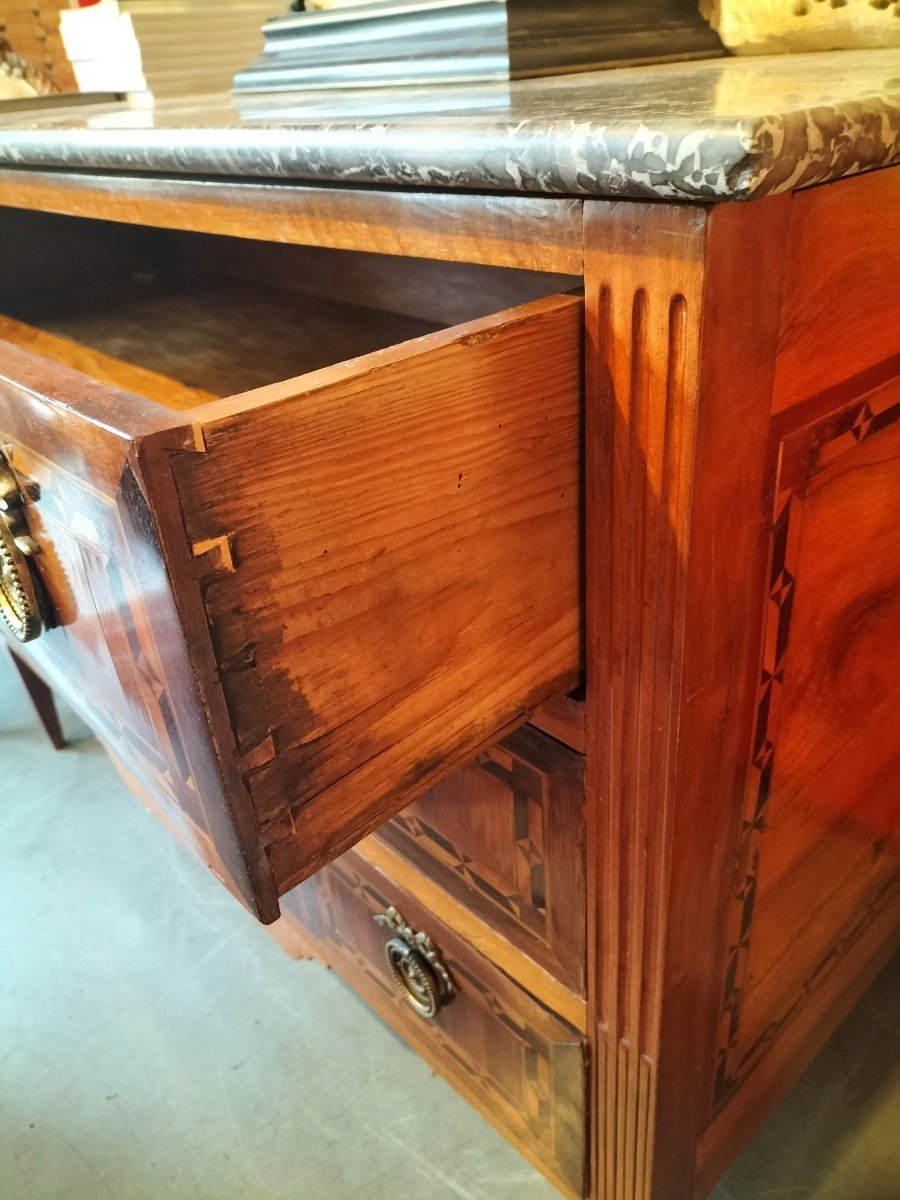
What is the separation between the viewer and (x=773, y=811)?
0.64 m

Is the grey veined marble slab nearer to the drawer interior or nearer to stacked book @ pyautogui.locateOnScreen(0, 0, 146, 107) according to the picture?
the drawer interior

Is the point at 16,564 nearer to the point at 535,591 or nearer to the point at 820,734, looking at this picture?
the point at 535,591

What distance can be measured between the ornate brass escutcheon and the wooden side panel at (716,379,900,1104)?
40 centimetres

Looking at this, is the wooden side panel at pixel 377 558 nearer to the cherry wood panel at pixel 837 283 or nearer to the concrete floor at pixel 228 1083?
the cherry wood panel at pixel 837 283

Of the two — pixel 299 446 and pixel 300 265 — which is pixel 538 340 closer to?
pixel 299 446

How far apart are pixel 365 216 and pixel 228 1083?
3.07 feet

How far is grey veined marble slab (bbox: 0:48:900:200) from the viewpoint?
32 centimetres

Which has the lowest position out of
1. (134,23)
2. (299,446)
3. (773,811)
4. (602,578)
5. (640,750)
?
(773,811)

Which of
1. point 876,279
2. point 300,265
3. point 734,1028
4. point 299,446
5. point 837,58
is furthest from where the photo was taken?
point 300,265

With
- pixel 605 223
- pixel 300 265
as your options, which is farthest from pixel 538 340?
pixel 300 265

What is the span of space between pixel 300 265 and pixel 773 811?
0.69 metres

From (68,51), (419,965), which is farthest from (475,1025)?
(68,51)

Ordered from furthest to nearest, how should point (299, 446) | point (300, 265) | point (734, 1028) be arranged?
point (300, 265), point (734, 1028), point (299, 446)

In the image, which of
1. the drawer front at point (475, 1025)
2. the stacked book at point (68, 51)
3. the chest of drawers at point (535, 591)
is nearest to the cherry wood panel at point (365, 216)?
the chest of drawers at point (535, 591)
